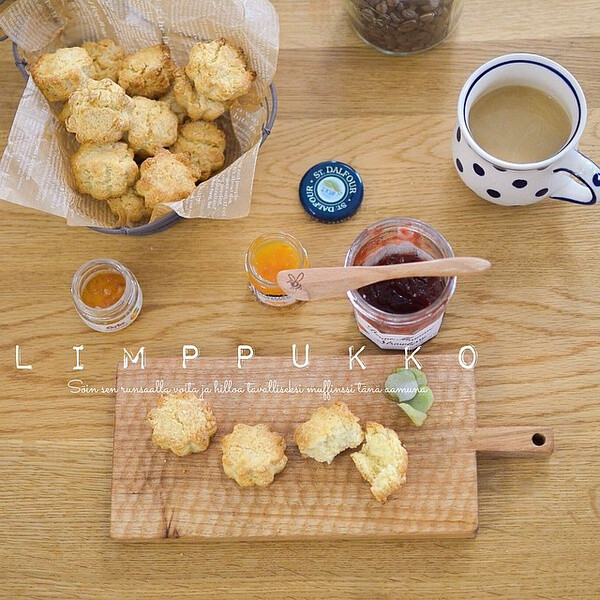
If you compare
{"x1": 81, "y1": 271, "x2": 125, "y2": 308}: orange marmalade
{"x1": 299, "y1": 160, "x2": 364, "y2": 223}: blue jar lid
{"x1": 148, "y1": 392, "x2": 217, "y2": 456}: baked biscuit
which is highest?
{"x1": 299, "y1": 160, "x2": 364, "y2": 223}: blue jar lid

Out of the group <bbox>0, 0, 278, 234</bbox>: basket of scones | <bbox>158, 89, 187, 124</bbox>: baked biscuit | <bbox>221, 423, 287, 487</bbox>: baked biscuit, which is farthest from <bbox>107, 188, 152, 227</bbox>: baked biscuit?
<bbox>221, 423, 287, 487</bbox>: baked biscuit

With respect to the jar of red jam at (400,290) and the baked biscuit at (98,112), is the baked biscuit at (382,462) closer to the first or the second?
the jar of red jam at (400,290)

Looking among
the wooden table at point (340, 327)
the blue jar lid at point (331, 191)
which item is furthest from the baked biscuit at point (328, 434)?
the blue jar lid at point (331, 191)

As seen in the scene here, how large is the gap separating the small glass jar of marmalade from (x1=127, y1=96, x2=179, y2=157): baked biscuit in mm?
189

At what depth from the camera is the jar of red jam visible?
1.27 metres

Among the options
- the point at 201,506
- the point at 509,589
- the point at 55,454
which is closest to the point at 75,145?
the point at 55,454

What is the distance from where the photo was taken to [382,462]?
50.6 inches

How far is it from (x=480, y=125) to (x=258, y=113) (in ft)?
1.16

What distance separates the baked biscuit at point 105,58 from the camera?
141 centimetres

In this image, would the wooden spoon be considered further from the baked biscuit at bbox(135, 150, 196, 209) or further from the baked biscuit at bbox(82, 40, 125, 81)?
the baked biscuit at bbox(82, 40, 125, 81)

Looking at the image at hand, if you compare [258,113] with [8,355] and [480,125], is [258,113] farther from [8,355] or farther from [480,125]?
[8,355]

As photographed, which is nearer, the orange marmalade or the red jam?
the red jam

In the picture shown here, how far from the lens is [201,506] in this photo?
133 centimetres

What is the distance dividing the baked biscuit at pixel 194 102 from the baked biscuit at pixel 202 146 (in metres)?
0.02
